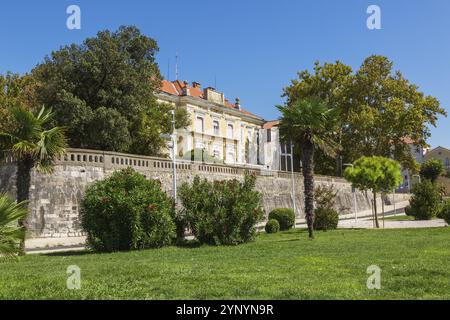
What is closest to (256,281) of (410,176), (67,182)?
(67,182)

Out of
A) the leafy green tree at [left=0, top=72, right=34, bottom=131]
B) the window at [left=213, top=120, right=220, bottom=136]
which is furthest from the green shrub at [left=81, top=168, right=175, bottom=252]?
the window at [left=213, top=120, right=220, bottom=136]

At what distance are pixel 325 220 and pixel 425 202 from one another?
1043 centimetres

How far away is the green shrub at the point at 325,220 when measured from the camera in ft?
94.9

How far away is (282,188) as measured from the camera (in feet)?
155

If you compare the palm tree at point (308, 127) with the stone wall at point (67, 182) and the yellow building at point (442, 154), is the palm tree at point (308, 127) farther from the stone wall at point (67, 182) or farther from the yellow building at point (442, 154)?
the yellow building at point (442, 154)

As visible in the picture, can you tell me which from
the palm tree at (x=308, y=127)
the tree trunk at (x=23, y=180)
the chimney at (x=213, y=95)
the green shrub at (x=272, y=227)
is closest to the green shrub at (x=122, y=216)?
the tree trunk at (x=23, y=180)

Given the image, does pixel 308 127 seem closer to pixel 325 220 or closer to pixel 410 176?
pixel 325 220

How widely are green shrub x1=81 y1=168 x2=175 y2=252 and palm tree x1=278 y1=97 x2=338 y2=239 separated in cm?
737

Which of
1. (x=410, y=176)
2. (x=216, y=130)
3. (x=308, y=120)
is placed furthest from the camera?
(x=410, y=176)

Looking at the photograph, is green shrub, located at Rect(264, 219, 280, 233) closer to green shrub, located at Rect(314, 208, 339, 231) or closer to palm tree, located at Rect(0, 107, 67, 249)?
green shrub, located at Rect(314, 208, 339, 231)

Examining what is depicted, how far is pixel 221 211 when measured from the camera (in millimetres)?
19750

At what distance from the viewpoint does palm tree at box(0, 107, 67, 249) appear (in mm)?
16281

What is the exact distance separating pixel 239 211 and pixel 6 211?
39.0 feet
